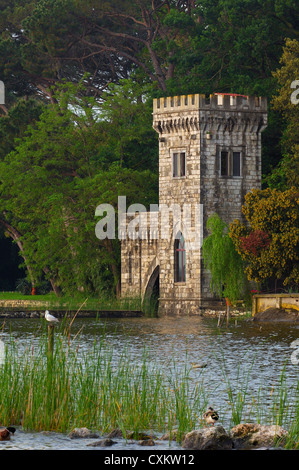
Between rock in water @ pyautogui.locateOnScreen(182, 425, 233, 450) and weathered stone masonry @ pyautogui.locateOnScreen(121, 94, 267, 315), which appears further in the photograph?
weathered stone masonry @ pyautogui.locateOnScreen(121, 94, 267, 315)

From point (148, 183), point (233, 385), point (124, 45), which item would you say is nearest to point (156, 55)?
point (124, 45)

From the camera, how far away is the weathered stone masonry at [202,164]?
45.7 metres

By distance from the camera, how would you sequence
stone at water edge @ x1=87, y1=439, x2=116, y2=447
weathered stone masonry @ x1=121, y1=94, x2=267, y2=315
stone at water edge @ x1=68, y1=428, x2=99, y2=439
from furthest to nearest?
weathered stone masonry @ x1=121, y1=94, x2=267, y2=315 < stone at water edge @ x1=68, y1=428, x2=99, y2=439 < stone at water edge @ x1=87, y1=439, x2=116, y2=447

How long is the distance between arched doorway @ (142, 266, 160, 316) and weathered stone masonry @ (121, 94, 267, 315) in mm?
487

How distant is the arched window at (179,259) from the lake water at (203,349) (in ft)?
10.7

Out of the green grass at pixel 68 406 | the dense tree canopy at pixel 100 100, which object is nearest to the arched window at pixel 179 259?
the dense tree canopy at pixel 100 100

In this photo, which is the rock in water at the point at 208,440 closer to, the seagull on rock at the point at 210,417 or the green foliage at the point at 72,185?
the seagull on rock at the point at 210,417

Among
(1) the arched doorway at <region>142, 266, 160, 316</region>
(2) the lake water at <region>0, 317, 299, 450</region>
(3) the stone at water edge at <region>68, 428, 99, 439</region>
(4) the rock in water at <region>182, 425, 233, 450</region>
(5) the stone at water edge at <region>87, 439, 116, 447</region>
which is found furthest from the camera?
(1) the arched doorway at <region>142, 266, 160, 316</region>

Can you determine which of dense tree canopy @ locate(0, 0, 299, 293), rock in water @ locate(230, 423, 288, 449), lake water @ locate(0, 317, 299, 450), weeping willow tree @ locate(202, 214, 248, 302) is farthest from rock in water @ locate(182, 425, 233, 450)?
dense tree canopy @ locate(0, 0, 299, 293)

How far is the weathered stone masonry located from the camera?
45.7 m

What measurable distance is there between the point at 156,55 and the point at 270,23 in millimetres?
10557

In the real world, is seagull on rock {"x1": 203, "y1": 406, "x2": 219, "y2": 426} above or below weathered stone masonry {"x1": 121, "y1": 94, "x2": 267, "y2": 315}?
below

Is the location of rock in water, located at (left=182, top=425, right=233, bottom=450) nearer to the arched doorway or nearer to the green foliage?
the arched doorway

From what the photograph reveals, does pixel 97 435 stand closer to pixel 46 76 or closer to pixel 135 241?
pixel 135 241
